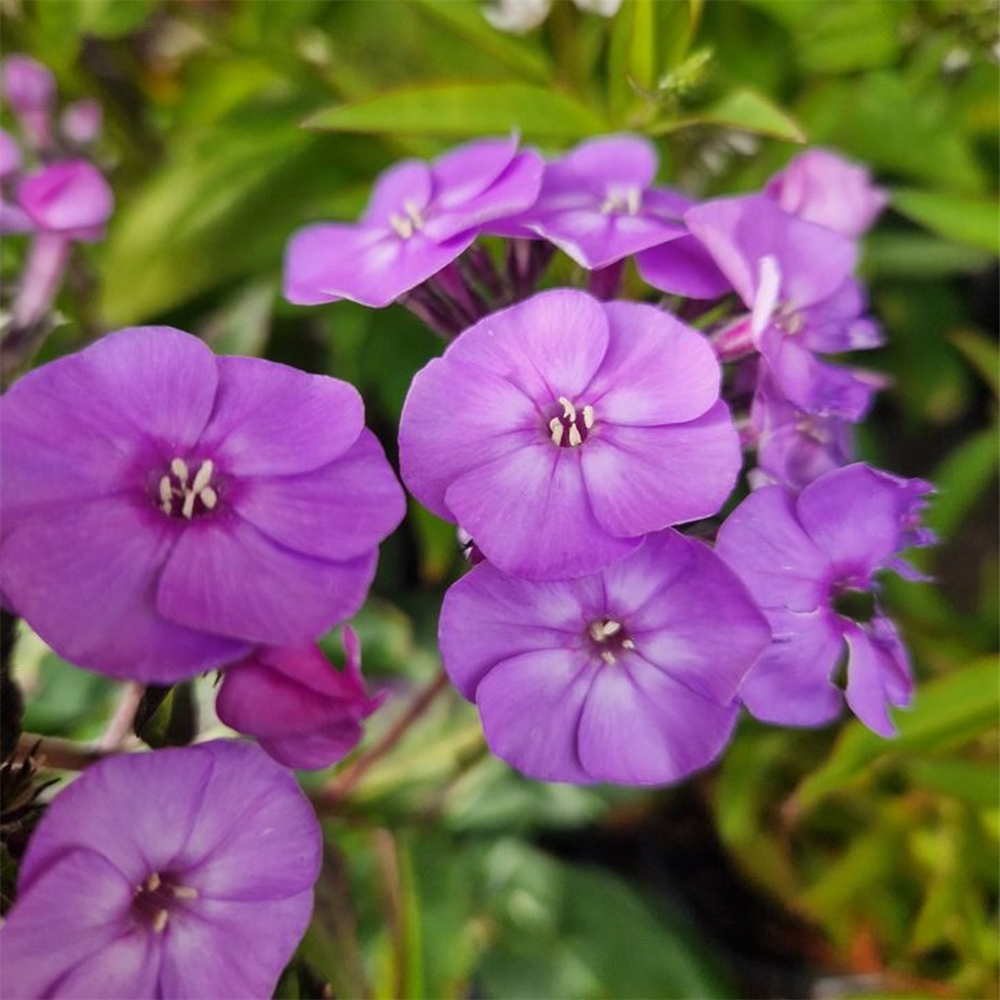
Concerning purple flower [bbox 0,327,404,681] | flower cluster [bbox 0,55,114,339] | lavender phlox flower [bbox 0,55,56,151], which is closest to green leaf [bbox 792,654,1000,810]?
purple flower [bbox 0,327,404,681]

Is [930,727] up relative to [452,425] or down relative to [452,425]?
down

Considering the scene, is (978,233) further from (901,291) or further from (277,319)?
(277,319)

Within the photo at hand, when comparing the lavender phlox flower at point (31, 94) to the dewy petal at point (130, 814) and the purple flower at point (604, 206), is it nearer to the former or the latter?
the purple flower at point (604, 206)

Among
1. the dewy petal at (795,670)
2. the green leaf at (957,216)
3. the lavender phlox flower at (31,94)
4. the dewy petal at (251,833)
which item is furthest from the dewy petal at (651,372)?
the lavender phlox flower at (31,94)

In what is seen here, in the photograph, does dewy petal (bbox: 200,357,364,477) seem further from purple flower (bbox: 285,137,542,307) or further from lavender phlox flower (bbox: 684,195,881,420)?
lavender phlox flower (bbox: 684,195,881,420)

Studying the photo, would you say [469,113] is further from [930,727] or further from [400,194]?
[930,727]

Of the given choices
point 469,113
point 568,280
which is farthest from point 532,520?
point 469,113
